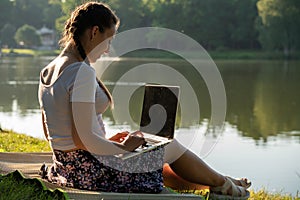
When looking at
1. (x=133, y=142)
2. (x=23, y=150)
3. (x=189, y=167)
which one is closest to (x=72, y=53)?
(x=133, y=142)

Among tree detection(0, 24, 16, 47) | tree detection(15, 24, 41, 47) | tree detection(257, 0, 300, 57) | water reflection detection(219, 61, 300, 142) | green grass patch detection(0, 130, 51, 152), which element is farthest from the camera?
tree detection(0, 24, 16, 47)

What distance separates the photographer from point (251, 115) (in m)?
10.9

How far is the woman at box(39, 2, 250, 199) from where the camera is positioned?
103 inches

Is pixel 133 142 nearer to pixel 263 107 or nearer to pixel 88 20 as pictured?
pixel 88 20

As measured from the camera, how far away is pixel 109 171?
9.04 feet

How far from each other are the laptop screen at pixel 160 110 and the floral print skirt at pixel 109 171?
0.17 metres

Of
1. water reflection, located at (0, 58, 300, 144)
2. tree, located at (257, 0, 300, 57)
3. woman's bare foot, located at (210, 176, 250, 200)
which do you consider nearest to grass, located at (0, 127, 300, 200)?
woman's bare foot, located at (210, 176, 250, 200)

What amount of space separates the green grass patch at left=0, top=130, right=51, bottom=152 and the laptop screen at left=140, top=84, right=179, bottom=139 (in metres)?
1.98

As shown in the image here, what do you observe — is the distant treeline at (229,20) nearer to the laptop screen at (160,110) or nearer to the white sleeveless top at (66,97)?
the laptop screen at (160,110)

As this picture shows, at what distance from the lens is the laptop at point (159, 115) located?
9.62ft

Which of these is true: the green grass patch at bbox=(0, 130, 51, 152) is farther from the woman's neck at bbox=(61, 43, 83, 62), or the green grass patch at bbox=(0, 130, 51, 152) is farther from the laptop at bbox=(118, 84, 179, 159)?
the woman's neck at bbox=(61, 43, 83, 62)

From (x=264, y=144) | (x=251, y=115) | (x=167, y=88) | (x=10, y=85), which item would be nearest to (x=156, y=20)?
(x=10, y=85)

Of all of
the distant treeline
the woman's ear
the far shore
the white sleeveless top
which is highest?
the woman's ear

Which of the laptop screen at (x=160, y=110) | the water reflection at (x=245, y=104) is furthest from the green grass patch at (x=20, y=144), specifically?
the water reflection at (x=245, y=104)
